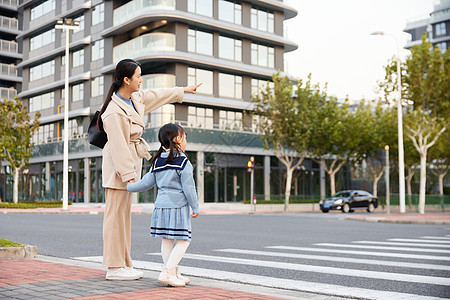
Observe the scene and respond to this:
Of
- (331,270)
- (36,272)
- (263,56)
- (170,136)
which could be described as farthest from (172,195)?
(263,56)

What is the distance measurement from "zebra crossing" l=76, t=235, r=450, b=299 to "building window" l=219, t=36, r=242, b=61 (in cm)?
3022

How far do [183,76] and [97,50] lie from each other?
9.68m

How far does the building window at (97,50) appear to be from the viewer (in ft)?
138

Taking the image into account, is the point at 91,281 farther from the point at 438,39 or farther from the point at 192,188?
the point at 438,39

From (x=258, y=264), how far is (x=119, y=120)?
146 inches

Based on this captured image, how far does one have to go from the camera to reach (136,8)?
3719 cm

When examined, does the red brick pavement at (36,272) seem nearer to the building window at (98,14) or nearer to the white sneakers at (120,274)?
the white sneakers at (120,274)

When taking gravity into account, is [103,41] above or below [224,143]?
above

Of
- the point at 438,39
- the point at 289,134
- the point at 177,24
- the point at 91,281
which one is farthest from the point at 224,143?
the point at 438,39

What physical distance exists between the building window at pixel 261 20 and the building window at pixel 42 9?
19.3 m

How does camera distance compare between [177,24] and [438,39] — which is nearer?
[177,24]

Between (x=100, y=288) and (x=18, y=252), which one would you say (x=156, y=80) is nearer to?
(x=18, y=252)

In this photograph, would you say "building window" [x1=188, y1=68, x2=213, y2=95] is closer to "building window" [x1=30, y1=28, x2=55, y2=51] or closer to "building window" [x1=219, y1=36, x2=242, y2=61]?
"building window" [x1=219, y1=36, x2=242, y2=61]

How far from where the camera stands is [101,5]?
42375mm
